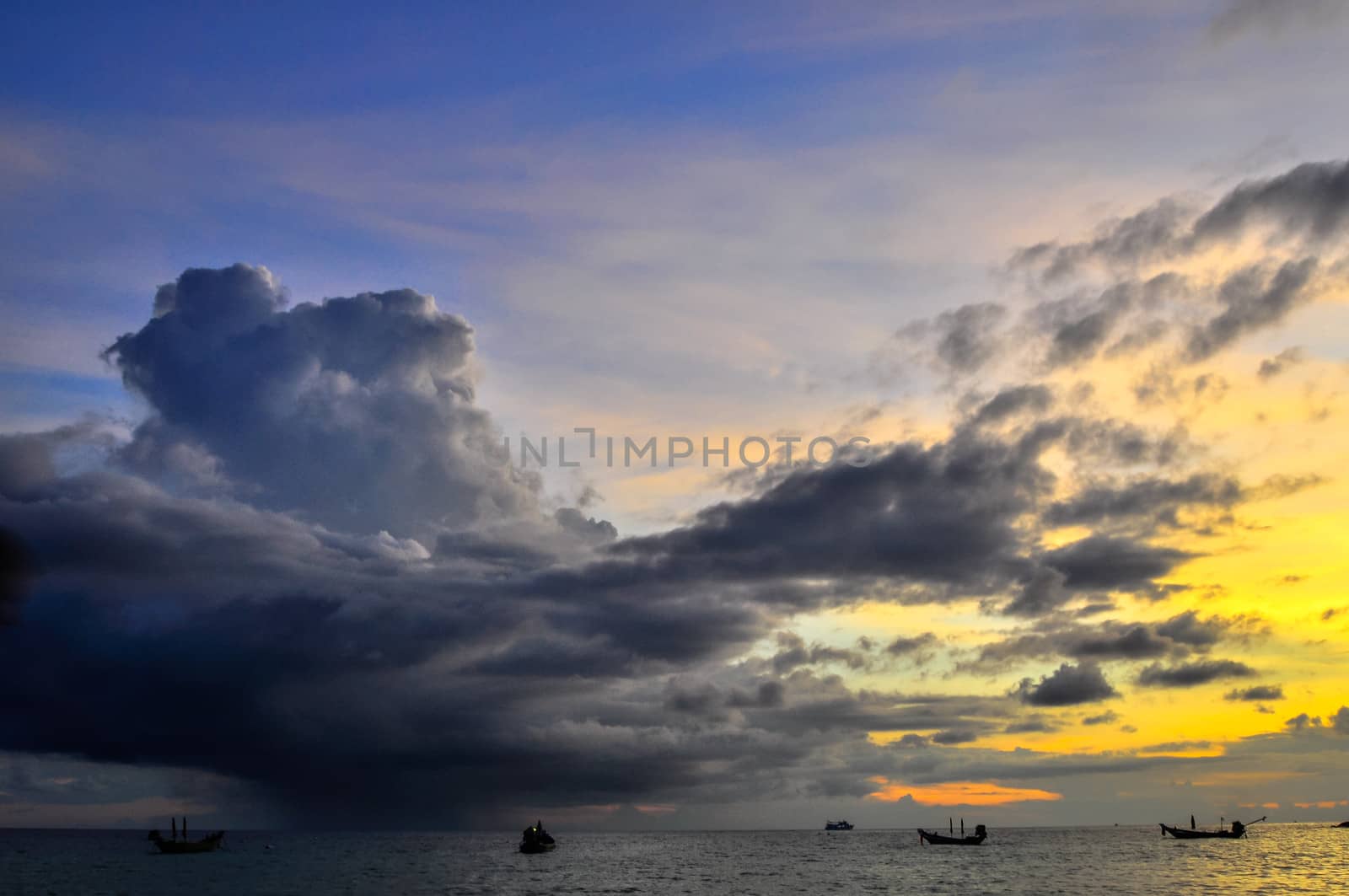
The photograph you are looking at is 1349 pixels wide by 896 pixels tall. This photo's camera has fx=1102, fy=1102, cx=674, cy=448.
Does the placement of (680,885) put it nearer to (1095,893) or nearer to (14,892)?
(1095,893)

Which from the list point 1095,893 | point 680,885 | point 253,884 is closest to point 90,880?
point 253,884

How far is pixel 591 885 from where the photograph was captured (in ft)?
553

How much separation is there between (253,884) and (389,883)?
20.9 metres

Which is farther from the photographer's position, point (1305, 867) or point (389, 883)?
point (1305, 867)

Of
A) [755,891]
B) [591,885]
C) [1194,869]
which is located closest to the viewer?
[755,891]

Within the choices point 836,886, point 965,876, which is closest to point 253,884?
point 836,886

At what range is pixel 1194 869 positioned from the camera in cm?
18800

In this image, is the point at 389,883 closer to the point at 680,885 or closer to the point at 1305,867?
the point at 680,885

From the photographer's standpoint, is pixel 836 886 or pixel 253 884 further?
pixel 253 884

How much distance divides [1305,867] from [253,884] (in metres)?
179

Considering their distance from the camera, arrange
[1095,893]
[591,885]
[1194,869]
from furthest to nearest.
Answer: [1194,869], [591,885], [1095,893]

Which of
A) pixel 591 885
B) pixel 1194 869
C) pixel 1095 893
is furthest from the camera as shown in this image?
pixel 1194 869

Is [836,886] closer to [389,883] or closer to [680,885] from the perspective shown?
[680,885]

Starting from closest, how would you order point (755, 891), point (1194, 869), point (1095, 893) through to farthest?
point (1095, 893)
point (755, 891)
point (1194, 869)
